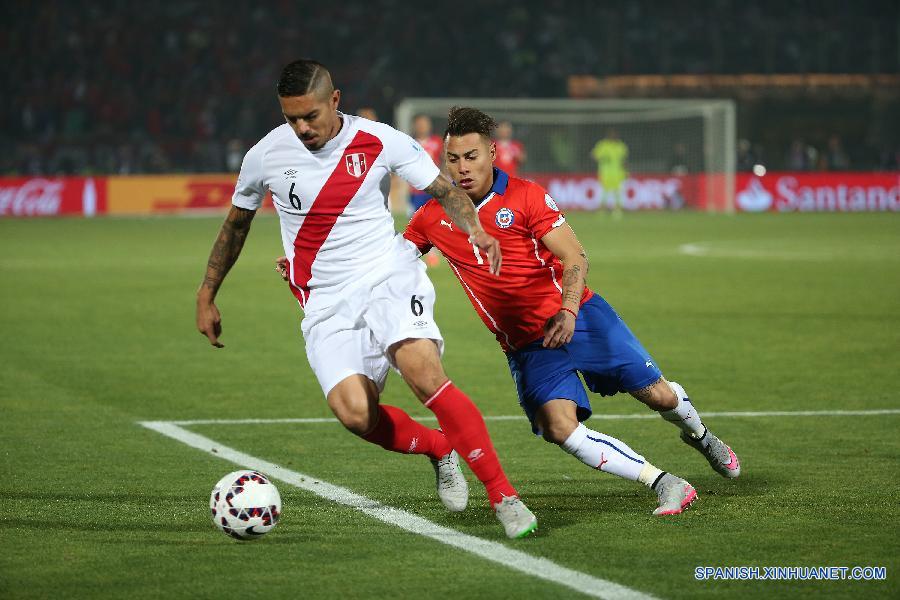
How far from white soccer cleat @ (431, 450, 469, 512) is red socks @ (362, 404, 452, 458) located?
4 centimetres

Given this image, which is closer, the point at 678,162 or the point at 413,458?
the point at 413,458

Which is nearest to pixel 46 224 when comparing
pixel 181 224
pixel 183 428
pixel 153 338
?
pixel 181 224

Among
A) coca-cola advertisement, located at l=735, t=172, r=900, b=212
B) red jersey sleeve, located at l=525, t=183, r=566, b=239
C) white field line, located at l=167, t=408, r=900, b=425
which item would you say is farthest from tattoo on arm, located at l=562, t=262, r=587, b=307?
coca-cola advertisement, located at l=735, t=172, r=900, b=212

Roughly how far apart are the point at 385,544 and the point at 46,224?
86.5 feet

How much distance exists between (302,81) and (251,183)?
0.55 m

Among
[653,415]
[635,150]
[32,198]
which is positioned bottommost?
[32,198]

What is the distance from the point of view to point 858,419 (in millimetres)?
8227

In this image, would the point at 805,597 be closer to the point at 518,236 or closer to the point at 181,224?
the point at 518,236

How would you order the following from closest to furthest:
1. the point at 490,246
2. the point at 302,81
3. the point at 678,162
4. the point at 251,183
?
the point at 490,246 < the point at 302,81 < the point at 251,183 < the point at 678,162

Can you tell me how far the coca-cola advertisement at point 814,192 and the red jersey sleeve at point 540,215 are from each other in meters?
30.7

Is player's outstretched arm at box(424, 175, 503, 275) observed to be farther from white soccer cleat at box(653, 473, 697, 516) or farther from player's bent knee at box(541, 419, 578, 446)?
white soccer cleat at box(653, 473, 697, 516)

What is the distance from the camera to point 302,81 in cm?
539

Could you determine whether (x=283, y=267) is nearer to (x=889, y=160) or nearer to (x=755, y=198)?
(x=755, y=198)

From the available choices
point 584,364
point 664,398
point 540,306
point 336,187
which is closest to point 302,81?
point 336,187
